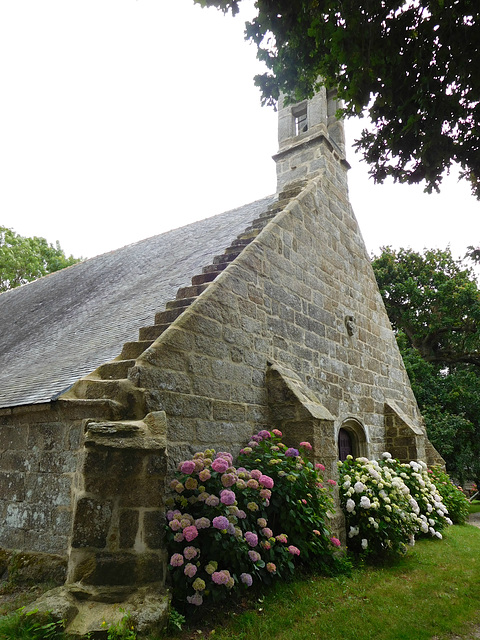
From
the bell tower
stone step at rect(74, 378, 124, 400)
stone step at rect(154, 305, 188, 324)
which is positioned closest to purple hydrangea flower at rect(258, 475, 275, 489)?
stone step at rect(74, 378, 124, 400)

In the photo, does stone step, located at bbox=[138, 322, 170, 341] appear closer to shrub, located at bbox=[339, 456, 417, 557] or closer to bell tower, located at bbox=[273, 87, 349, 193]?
shrub, located at bbox=[339, 456, 417, 557]

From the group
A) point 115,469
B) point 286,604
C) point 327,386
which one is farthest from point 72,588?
point 327,386

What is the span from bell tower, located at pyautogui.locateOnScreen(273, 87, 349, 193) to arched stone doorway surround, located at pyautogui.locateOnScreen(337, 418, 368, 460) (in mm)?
5053

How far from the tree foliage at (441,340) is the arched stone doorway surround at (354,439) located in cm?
781

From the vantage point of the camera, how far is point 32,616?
3.16 m

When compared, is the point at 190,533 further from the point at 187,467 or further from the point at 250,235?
the point at 250,235

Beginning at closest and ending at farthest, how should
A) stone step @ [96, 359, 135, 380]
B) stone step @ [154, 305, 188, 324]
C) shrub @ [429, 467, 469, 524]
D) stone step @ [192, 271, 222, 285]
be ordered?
stone step @ [96, 359, 135, 380], stone step @ [154, 305, 188, 324], stone step @ [192, 271, 222, 285], shrub @ [429, 467, 469, 524]

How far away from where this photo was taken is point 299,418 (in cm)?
553

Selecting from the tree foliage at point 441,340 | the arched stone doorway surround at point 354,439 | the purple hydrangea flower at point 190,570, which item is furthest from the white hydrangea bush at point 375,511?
the tree foliage at point 441,340

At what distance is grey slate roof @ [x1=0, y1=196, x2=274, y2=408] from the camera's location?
18.4 ft

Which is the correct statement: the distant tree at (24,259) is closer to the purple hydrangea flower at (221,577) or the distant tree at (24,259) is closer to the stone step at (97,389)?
the stone step at (97,389)

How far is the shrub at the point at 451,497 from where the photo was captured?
905 centimetres

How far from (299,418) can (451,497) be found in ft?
18.7

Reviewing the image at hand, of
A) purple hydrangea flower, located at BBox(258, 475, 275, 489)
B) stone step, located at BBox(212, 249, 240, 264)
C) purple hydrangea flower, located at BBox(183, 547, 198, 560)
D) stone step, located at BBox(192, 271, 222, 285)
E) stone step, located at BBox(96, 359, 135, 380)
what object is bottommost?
purple hydrangea flower, located at BBox(183, 547, 198, 560)
